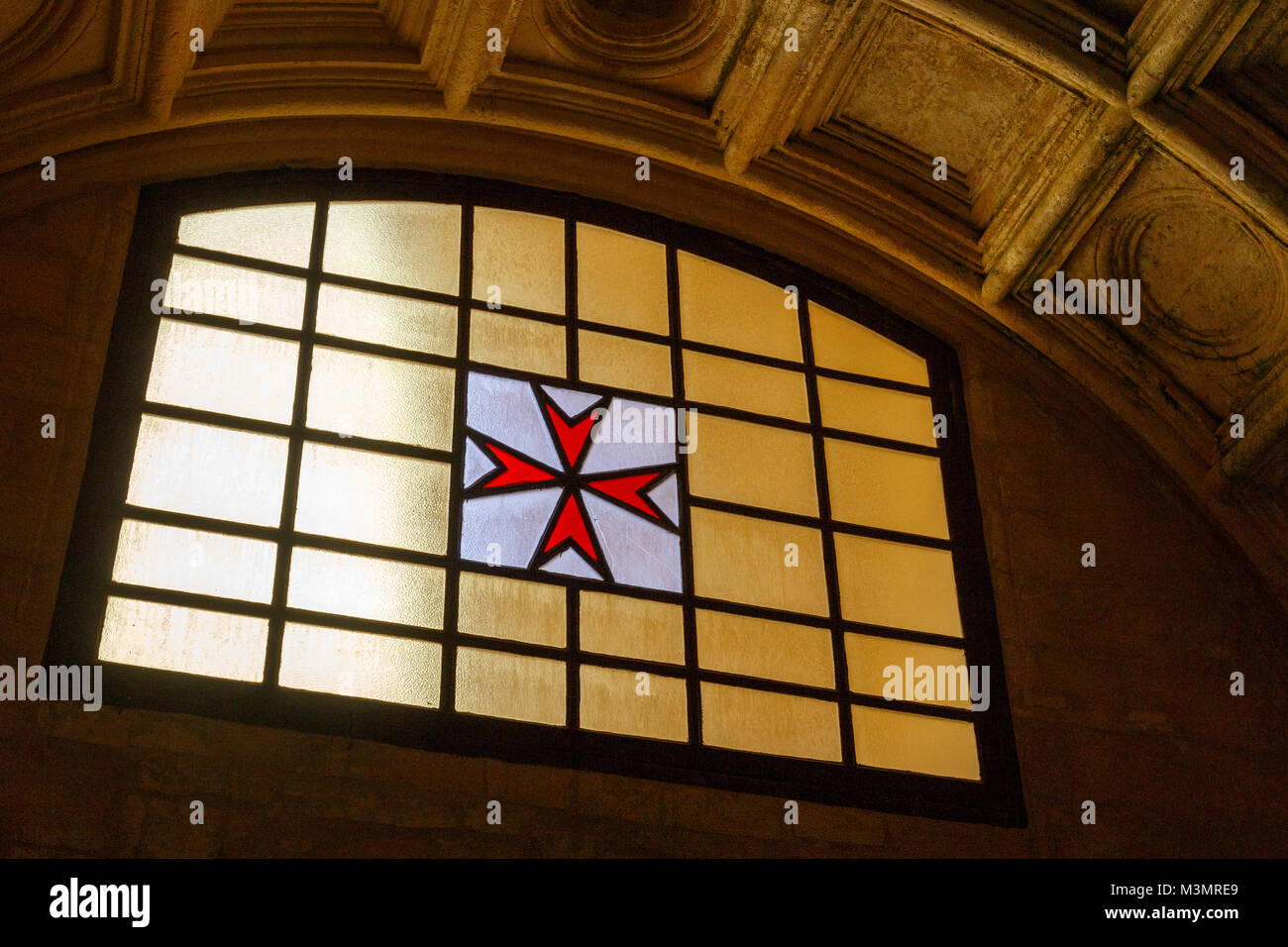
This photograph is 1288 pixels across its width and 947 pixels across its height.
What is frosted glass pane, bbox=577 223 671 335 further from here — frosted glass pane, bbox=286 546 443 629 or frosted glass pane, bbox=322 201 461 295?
frosted glass pane, bbox=286 546 443 629

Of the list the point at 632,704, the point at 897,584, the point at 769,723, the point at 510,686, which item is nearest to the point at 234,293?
the point at 510,686

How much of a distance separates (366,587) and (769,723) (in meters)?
1.62

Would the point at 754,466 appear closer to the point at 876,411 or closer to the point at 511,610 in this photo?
the point at 876,411

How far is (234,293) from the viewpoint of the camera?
734 centimetres

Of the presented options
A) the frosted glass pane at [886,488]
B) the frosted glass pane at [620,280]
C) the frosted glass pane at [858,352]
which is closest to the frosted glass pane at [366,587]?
the frosted glass pane at [620,280]

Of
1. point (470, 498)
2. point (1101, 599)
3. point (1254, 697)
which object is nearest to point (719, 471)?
point (470, 498)

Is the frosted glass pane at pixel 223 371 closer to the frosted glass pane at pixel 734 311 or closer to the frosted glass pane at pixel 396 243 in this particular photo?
the frosted glass pane at pixel 396 243

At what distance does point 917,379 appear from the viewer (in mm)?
8391

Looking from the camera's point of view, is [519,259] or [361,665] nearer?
[361,665]

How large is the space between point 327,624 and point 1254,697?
3921 millimetres

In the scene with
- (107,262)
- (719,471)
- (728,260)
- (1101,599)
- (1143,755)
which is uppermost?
(728,260)

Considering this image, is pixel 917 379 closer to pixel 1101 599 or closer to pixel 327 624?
pixel 1101 599

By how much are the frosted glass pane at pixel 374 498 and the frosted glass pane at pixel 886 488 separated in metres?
1.76

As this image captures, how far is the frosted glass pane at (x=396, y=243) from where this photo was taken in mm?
7641
